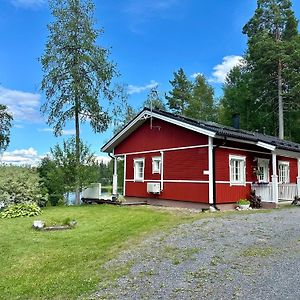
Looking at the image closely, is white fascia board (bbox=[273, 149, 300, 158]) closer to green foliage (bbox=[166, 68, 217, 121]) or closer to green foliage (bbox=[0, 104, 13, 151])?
green foliage (bbox=[0, 104, 13, 151])

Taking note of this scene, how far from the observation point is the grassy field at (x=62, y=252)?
476cm

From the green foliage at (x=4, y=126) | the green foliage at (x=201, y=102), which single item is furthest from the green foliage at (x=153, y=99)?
the green foliage at (x=4, y=126)

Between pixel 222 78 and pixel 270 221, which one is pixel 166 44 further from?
pixel 222 78

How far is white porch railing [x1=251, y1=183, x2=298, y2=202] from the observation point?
13.9 meters

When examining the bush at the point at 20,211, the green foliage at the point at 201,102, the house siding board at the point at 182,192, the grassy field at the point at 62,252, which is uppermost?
the green foliage at the point at 201,102

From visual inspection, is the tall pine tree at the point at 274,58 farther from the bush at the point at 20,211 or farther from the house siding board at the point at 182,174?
the bush at the point at 20,211

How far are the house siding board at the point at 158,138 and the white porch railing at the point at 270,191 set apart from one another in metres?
3.33

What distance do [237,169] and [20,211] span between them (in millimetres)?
8669

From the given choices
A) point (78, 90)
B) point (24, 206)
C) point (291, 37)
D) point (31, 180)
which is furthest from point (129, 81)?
point (24, 206)

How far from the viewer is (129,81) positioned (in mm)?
28422

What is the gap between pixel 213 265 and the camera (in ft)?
17.3

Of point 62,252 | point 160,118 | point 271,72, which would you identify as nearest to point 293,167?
point 160,118

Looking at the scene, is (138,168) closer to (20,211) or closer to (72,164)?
(72,164)

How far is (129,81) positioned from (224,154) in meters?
16.9
